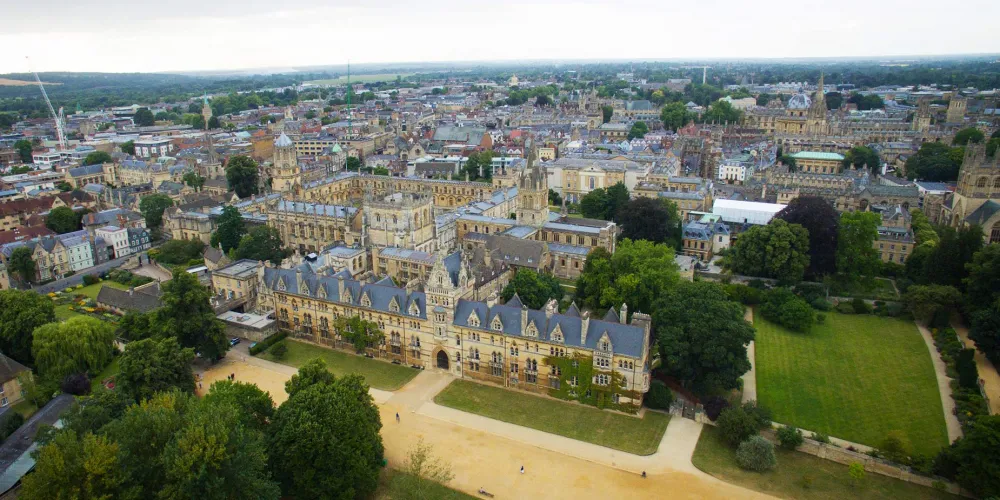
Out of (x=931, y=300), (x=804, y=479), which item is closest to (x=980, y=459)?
(x=804, y=479)

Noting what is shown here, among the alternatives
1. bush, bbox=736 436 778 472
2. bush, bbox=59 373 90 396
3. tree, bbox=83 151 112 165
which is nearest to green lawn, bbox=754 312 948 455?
bush, bbox=736 436 778 472

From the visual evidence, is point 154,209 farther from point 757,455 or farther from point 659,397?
point 757,455

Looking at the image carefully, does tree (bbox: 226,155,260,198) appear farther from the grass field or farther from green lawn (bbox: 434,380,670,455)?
green lawn (bbox: 434,380,670,455)

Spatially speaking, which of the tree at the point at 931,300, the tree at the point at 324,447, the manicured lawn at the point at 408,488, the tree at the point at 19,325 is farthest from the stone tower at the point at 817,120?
the tree at the point at 19,325

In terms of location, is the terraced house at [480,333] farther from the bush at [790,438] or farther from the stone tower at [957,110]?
the stone tower at [957,110]

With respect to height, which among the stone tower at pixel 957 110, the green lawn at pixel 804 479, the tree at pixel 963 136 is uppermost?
the stone tower at pixel 957 110
